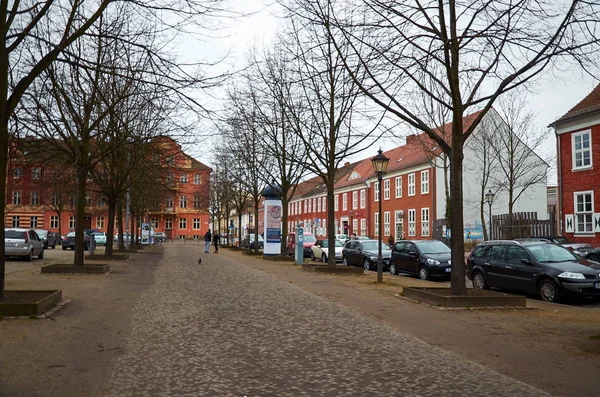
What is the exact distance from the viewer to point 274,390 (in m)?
5.40

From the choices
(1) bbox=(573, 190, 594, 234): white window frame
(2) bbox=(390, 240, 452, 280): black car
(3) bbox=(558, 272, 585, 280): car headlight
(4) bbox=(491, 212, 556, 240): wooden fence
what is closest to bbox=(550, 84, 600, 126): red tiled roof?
(1) bbox=(573, 190, 594, 234): white window frame

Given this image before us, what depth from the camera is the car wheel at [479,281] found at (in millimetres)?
16359

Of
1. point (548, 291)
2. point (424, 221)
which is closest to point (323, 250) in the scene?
point (548, 291)

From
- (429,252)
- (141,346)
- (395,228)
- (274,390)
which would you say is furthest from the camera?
(395,228)

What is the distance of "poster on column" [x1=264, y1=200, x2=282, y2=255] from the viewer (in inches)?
1332

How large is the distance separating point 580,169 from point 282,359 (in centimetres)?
2894

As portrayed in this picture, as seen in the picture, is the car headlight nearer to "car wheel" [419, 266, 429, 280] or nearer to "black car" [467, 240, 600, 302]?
"black car" [467, 240, 600, 302]

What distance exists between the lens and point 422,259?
20.5 m

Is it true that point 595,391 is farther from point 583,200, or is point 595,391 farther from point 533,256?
point 583,200

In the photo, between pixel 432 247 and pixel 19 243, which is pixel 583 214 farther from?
pixel 19 243

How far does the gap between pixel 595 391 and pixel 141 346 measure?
520 cm

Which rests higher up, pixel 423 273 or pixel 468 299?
pixel 468 299

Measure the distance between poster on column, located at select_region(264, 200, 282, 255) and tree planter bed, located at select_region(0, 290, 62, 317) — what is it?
22.9 meters

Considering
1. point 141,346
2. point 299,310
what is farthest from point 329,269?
point 141,346
